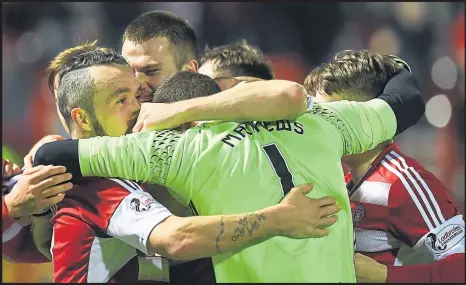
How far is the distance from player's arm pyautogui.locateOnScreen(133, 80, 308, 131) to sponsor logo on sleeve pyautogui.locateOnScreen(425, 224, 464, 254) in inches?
34.0

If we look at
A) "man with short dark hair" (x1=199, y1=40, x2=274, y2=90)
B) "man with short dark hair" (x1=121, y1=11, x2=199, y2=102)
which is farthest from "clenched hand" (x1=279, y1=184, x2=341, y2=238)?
"man with short dark hair" (x1=199, y1=40, x2=274, y2=90)

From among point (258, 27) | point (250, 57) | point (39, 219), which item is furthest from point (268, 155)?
point (258, 27)

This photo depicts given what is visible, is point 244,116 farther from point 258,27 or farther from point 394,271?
point 258,27

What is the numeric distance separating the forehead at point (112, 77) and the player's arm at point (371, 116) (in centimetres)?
79

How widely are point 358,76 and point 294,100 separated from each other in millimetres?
884

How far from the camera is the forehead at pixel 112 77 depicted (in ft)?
11.2

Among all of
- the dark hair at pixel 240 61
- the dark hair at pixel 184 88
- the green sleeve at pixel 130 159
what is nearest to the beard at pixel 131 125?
the dark hair at pixel 184 88

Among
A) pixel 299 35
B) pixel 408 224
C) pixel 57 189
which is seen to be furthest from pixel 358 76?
pixel 299 35

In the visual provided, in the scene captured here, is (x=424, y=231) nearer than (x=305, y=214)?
No

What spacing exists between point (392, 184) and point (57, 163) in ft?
4.88

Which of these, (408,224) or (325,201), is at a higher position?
(325,201)

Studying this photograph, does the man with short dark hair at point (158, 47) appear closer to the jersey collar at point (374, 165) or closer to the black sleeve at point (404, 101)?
the jersey collar at point (374, 165)

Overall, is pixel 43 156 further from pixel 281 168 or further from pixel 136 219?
pixel 281 168

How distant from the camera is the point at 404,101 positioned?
346 cm
